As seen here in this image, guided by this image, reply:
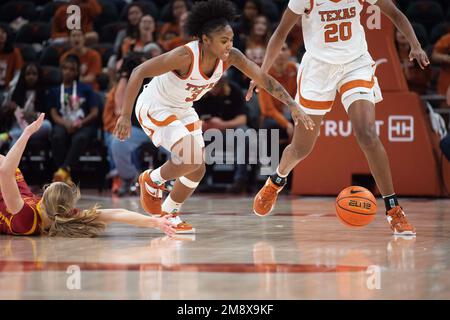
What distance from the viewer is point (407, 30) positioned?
5715 millimetres

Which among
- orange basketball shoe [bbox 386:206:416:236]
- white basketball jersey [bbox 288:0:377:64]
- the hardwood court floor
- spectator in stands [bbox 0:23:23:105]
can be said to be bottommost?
the hardwood court floor

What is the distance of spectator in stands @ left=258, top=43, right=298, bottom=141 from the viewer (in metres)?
9.47

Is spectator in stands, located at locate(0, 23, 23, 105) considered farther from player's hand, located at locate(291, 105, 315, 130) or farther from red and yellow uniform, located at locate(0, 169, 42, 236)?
player's hand, located at locate(291, 105, 315, 130)

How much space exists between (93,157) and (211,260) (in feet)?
21.0

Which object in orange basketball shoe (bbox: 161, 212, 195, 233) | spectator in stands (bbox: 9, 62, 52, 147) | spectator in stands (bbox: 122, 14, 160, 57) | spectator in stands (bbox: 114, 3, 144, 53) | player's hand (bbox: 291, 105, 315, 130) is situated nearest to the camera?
player's hand (bbox: 291, 105, 315, 130)

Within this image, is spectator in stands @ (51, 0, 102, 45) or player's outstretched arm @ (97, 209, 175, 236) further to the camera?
spectator in stands @ (51, 0, 102, 45)

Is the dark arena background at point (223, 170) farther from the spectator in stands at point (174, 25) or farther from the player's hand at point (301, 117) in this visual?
the player's hand at point (301, 117)

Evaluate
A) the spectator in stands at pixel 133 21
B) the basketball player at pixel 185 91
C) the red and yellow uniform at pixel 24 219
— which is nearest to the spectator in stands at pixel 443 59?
the spectator in stands at pixel 133 21

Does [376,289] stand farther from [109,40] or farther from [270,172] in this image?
[109,40]

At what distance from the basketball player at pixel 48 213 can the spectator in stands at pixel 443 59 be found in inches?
207

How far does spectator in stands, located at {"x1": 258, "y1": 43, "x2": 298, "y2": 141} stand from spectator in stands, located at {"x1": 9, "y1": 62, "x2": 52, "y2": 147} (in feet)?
8.71

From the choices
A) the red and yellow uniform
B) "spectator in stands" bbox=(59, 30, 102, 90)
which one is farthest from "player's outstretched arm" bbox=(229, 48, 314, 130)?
"spectator in stands" bbox=(59, 30, 102, 90)

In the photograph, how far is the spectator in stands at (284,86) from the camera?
947cm

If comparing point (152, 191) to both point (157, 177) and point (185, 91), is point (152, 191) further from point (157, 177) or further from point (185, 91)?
point (185, 91)
